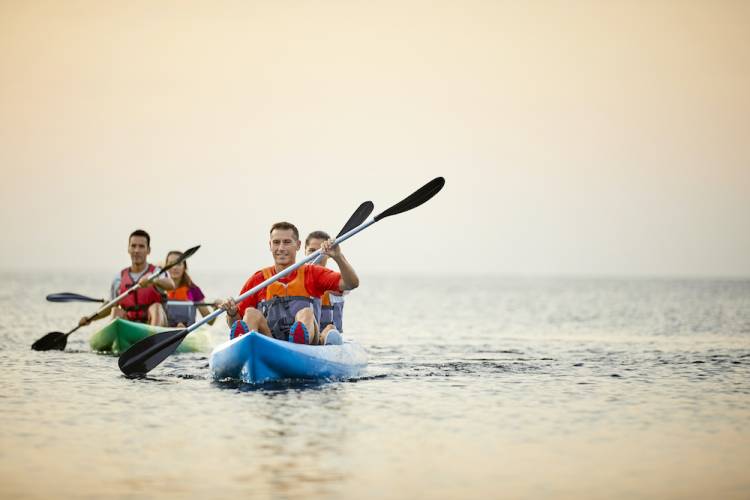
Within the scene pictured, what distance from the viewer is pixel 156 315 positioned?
627 inches

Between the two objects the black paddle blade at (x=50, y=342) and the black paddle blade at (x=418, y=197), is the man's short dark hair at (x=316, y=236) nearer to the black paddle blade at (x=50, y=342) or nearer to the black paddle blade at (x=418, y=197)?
the black paddle blade at (x=418, y=197)

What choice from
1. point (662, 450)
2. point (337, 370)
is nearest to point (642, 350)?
point (337, 370)

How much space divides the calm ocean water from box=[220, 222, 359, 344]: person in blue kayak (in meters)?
0.64

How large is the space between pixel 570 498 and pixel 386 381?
6132mm

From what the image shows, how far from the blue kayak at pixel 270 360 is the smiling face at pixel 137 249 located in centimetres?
447

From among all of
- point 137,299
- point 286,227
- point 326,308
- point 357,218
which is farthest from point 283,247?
point 137,299

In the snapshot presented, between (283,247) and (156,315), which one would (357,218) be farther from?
(156,315)

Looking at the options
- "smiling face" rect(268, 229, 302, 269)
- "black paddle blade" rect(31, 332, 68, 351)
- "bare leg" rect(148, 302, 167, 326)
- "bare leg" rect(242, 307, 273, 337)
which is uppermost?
"smiling face" rect(268, 229, 302, 269)

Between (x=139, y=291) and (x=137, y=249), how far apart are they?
775 mm

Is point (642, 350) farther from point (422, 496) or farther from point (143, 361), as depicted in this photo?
point (422, 496)

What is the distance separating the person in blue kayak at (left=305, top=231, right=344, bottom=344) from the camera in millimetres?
11878

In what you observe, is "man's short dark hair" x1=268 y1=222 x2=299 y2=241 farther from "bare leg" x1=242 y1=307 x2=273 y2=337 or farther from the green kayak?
the green kayak

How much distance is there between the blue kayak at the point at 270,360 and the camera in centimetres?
1067

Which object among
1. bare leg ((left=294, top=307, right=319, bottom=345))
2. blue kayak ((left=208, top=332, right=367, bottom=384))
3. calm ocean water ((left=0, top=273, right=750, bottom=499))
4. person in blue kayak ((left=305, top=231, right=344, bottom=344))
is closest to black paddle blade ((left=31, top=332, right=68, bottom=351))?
calm ocean water ((left=0, top=273, right=750, bottom=499))
